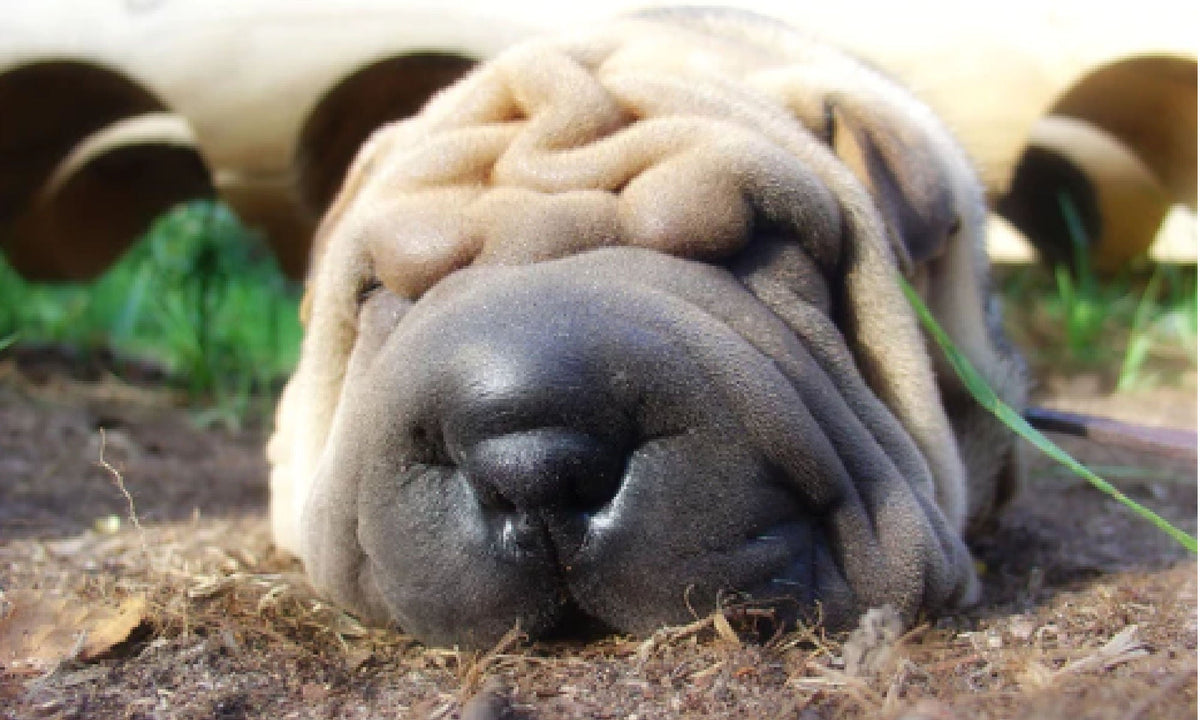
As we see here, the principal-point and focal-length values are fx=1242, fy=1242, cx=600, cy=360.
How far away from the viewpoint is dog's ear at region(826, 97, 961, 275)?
2.15 m

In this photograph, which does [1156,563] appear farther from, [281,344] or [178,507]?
[281,344]

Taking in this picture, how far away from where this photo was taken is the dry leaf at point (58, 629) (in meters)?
1.58

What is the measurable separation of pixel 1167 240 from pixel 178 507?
438 centimetres

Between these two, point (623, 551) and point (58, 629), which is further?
point (58, 629)

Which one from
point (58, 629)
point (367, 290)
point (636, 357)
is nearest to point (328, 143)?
point (367, 290)

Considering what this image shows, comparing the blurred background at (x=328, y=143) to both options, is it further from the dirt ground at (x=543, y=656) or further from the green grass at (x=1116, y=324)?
the dirt ground at (x=543, y=656)

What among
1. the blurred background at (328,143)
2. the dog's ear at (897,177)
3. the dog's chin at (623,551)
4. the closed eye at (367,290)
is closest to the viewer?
the dog's chin at (623,551)

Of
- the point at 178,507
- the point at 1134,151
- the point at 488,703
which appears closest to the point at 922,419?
the point at 488,703

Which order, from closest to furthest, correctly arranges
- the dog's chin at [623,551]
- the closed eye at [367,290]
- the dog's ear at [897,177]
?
the dog's chin at [623,551] → the closed eye at [367,290] → the dog's ear at [897,177]

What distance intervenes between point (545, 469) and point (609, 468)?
0.09 m

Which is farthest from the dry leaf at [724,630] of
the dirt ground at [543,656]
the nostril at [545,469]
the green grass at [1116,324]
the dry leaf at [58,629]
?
the green grass at [1116,324]

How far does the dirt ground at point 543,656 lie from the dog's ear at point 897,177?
0.62 metres

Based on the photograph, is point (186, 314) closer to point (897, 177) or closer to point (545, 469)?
point (897, 177)

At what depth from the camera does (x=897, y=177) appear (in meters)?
2.20
